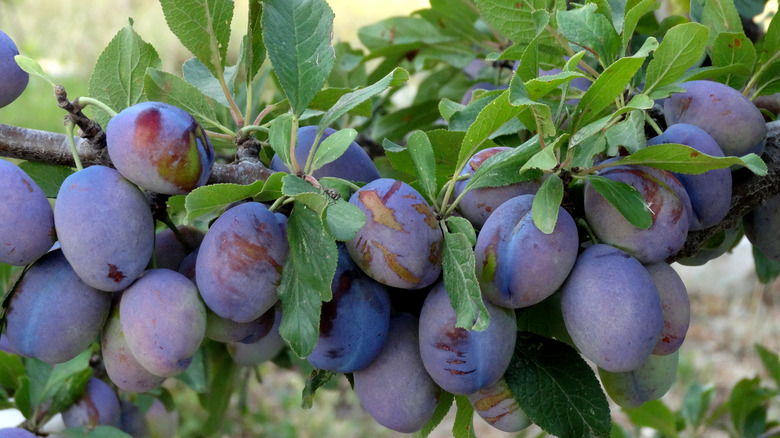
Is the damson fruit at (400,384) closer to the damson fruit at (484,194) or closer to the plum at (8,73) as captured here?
the damson fruit at (484,194)

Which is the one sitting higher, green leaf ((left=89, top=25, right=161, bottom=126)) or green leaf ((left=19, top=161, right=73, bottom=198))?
green leaf ((left=89, top=25, right=161, bottom=126))

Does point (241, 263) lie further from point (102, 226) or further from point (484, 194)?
point (484, 194)

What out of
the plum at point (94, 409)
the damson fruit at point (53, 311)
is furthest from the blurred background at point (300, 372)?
the damson fruit at point (53, 311)

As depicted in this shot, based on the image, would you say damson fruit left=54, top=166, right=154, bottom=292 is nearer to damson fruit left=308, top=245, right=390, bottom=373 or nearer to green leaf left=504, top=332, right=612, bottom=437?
damson fruit left=308, top=245, right=390, bottom=373

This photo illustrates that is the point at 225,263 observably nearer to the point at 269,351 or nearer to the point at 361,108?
the point at 361,108

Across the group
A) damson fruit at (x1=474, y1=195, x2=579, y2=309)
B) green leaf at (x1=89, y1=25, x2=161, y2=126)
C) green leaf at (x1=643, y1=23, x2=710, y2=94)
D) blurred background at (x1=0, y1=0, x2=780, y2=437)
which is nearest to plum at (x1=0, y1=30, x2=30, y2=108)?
green leaf at (x1=89, y1=25, x2=161, y2=126)

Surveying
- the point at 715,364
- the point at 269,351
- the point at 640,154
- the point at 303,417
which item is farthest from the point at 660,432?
the point at 715,364
